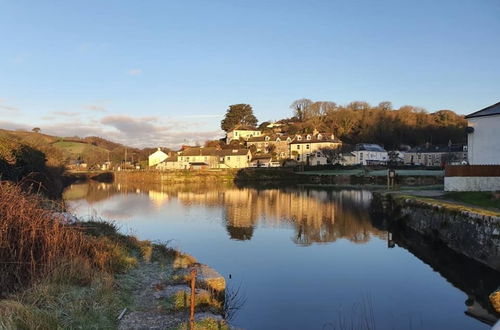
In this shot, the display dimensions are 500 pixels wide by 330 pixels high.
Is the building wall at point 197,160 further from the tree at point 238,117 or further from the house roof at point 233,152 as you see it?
the tree at point 238,117

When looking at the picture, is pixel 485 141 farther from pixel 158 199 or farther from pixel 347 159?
pixel 347 159

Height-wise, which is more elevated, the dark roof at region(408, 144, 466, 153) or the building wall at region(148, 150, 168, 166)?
the dark roof at region(408, 144, 466, 153)

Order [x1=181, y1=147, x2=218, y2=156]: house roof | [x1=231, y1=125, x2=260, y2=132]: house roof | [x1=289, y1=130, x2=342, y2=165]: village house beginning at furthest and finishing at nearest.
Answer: [x1=231, y1=125, x2=260, y2=132]: house roof, [x1=181, y1=147, x2=218, y2=156]: house roof, [x1=289, y1=130, x2=342, y2=165]: village house

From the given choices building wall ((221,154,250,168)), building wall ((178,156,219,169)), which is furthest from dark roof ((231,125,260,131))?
building wall ((221,154,250,168))

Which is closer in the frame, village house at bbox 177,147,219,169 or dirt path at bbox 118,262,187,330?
dirt path at bbox 118,262,187,330

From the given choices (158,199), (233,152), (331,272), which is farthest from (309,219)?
(233,152)

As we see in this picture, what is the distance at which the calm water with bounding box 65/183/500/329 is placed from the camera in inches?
401

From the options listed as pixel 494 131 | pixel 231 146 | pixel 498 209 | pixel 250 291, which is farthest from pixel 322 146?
pixel 250 291

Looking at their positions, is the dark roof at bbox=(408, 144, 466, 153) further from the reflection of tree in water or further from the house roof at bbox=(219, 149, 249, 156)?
the reflection of tree in water

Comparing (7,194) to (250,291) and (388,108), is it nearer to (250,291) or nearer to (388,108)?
(250,291)

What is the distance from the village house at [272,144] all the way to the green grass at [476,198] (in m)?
75.7

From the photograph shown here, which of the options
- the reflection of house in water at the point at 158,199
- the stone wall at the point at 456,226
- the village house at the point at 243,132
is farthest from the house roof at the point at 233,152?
the stone wall at the point at 456,226

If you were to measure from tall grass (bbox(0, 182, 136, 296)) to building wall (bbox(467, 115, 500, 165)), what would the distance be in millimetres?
23820

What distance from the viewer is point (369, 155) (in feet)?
312
